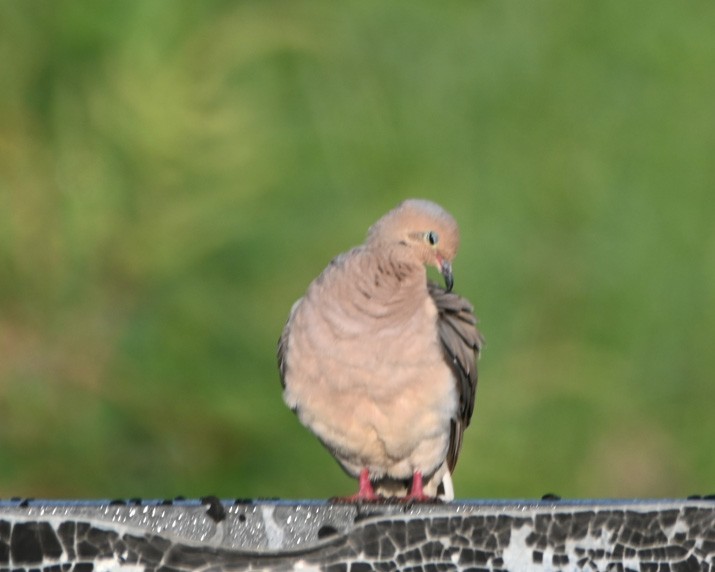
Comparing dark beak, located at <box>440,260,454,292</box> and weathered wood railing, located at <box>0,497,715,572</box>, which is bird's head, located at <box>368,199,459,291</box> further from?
weathered wood railing, located at <box>0,497,715,572</box>

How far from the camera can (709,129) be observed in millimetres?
2570

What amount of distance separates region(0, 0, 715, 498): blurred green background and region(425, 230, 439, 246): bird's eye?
0.57m

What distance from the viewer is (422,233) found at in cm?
188

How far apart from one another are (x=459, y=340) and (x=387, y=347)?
142mm

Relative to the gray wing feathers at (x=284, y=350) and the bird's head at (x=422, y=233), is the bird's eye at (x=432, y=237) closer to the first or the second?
the bird's head at (x=422, y=233)

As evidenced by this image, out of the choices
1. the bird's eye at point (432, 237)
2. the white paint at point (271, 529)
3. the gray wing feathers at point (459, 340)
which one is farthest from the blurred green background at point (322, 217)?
the white paint at point (271, 529)

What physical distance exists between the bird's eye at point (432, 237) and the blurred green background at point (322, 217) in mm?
566

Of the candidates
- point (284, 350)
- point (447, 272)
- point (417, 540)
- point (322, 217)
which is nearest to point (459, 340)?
point (447, 272)

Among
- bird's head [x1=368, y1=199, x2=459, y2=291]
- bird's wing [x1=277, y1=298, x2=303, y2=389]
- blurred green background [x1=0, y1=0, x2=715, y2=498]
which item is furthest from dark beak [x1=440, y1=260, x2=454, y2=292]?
blurred green background [x1=0, y1=0, x2=715, y2=498]

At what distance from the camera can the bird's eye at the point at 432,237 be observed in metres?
1.88

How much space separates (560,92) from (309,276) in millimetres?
575

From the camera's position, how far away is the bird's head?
187cm

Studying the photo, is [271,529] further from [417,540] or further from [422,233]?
[422,233]

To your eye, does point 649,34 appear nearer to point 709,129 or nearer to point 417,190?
point 709,129
